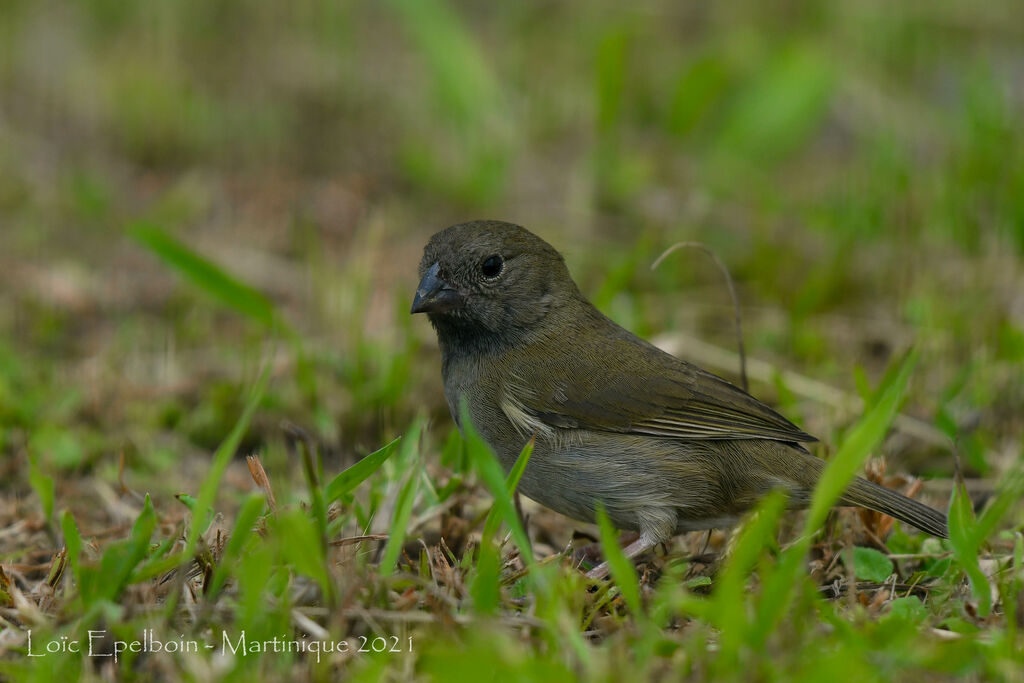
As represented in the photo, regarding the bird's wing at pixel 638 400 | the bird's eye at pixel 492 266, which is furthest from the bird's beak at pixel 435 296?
the bird's wing at pixel 638 400

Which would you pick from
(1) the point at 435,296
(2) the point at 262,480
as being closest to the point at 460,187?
(1) the point at 435,296

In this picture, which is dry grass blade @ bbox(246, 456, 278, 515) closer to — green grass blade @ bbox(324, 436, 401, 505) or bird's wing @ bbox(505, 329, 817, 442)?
green grass blade @ bbox(324, 436, 401, 505)

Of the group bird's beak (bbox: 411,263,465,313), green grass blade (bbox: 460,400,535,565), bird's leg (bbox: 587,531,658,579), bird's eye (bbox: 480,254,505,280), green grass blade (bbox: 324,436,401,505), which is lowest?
bird's leg (bbox: 587,531,658,579)

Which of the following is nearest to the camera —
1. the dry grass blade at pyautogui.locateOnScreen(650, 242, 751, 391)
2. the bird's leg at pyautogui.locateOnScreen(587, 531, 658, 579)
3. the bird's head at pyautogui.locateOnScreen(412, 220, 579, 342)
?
the bird's leg at pyautogui.locateOnScreen(587, 531, 658, 579)

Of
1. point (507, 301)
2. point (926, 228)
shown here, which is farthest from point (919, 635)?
point (926, 228)

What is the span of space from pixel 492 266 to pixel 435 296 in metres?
0.26

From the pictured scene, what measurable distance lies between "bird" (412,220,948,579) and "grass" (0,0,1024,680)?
18 centimetres

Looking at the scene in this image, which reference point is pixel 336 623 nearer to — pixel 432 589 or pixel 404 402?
pixel 432 589

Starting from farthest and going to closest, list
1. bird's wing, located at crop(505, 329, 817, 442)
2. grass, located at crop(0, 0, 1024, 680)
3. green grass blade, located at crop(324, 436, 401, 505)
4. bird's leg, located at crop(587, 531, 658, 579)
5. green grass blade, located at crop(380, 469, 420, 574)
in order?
1. bird's wing, located at crop(505, 329, 817, 442)
2. bird's leg, located at crop(587, 531, 658, 579)
3. green grass blade, located at crop(324, 436, 401, 505)
4. green grass blade, located at crop(380, 469, 420, 574)
5. grass, located at crop(0, 0, 1024, 680)

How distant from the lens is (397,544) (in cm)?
294

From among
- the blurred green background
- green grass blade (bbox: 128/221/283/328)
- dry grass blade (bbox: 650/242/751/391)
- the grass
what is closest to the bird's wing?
dry grass blade (bbox: 650/242/751/391)

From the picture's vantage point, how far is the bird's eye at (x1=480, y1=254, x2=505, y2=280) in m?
3.99

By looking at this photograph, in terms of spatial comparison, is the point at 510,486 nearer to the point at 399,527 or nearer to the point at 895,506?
the point at 399,527

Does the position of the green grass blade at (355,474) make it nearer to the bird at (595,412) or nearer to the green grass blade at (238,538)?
the green grass blade at (238,538)
